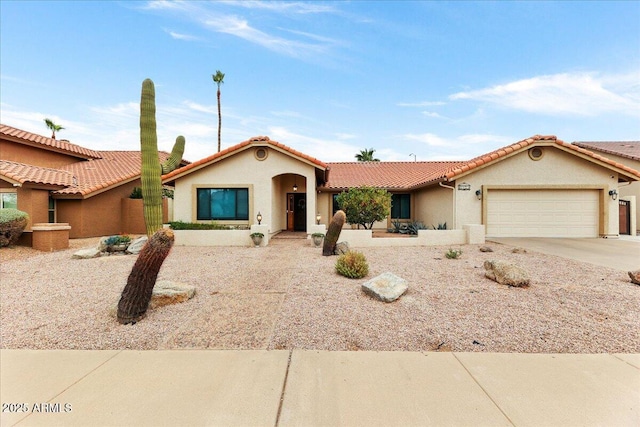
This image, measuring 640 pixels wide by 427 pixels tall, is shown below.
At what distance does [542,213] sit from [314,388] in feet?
49.6

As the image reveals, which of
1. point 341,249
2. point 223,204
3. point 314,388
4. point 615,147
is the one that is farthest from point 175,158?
point 615,147

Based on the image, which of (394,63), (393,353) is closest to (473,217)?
(394,63)

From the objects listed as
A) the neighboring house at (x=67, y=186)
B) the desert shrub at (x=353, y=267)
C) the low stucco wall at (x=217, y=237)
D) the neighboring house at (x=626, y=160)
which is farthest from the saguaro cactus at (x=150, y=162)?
the neighboring house at (x=626, y=160)

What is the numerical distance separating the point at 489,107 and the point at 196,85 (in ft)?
59.6

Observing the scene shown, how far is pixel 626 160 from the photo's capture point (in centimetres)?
1969

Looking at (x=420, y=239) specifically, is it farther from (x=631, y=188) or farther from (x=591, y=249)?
(x=631, y=188)

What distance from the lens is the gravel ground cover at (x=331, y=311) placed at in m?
3.90

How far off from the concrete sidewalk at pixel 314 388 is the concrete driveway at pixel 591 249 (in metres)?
6.67

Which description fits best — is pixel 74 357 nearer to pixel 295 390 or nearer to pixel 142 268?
pixel 142 268

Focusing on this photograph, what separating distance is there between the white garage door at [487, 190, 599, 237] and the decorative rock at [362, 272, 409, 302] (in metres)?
10.2

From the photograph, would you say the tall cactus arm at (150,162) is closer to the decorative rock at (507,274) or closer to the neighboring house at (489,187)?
the neighboring house at (489,187)

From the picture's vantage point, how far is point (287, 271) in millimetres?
7758

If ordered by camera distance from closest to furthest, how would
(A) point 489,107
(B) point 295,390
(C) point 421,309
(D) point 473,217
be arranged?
(B) point 295,390, (C) point 421,309, (D) point 473,217, (A) point 489,107

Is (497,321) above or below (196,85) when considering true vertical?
below
